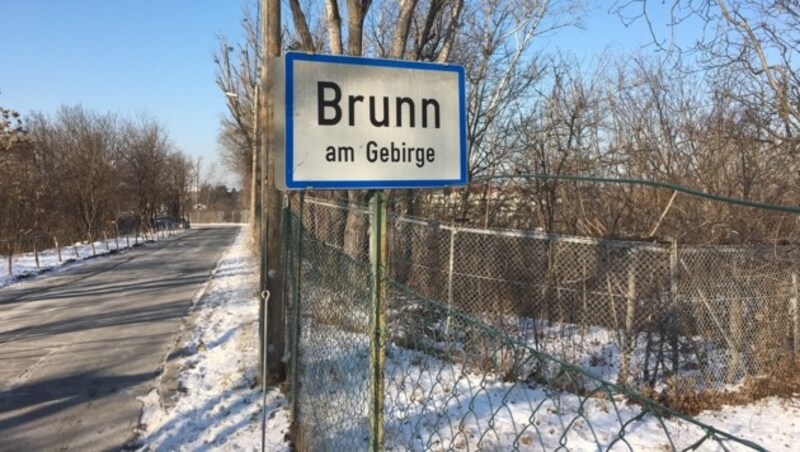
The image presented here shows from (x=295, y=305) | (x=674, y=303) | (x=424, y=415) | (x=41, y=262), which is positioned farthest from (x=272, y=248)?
(x=41, y=262)

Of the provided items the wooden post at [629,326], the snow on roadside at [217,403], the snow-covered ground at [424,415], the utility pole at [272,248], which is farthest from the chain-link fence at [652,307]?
the snow on roadside at [217,403]

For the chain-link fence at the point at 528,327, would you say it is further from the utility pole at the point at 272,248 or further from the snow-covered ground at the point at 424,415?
the utility pole at the point at 272,248

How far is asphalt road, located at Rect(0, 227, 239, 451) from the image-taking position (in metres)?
5.27

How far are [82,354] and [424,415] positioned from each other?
19.1 feet

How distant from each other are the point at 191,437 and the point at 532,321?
4.58m

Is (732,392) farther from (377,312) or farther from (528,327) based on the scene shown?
(377,312)

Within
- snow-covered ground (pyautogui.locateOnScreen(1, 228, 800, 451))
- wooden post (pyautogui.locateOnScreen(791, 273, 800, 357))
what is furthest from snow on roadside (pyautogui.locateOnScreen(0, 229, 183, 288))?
wooden post (pyautogui.locateOnScreen(791, 273, 800, 357))

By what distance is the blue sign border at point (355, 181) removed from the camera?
82.6 inches

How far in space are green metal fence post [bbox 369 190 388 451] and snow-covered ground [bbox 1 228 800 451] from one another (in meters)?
1.20

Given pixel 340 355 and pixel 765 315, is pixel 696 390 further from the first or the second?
pixel 340 355

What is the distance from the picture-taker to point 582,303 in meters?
7.64

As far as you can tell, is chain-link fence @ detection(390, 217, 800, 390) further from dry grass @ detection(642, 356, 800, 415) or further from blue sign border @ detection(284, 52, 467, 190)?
blue sign border @ detection(284, 52, 467, 190)

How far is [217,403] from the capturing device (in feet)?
18.9

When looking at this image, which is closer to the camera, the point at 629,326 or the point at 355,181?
the point at 355,181
